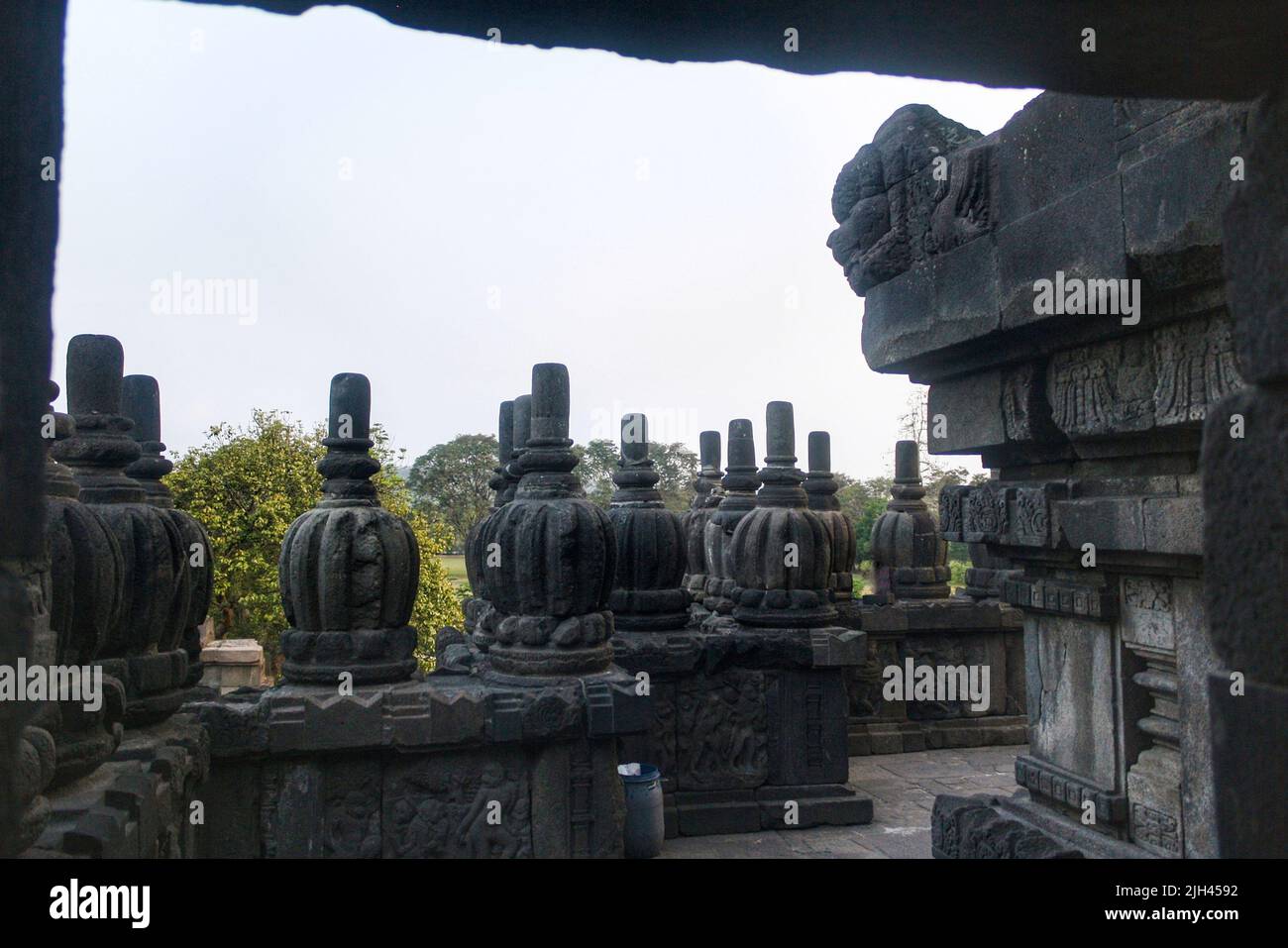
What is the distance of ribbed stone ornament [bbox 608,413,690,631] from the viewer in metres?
6.65

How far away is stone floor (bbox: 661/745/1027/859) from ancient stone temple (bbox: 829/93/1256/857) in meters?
1.71

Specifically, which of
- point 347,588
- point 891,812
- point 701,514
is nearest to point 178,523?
point 347,588

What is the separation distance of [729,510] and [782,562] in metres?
1.37

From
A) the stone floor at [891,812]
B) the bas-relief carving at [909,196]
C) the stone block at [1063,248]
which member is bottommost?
the stone floor at [891,812]

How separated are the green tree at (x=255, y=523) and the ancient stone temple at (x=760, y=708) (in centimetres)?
988

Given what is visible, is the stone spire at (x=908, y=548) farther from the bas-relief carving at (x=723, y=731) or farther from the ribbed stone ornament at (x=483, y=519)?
the ribbed stone ornament at (x=483, y=519)

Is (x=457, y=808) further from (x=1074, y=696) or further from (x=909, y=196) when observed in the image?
(x=909, y=196)

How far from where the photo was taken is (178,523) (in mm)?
4117

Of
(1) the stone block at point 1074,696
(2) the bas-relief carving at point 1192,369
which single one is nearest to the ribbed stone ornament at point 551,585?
(1) the stone block at point 1074,696

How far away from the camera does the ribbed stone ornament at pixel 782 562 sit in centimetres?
655

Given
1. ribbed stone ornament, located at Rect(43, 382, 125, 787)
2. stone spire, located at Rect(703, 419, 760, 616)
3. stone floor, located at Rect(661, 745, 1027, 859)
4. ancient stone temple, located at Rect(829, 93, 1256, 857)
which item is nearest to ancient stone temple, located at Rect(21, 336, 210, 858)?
ribbed stone ornament, located at Rect(43, 382, 125, 787)

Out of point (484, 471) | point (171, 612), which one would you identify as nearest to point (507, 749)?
point (171, 612)

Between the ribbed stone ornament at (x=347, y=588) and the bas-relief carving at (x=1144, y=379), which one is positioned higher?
the bas-relief carving at (x=1144, y=379)

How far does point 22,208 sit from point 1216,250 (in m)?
2.57
